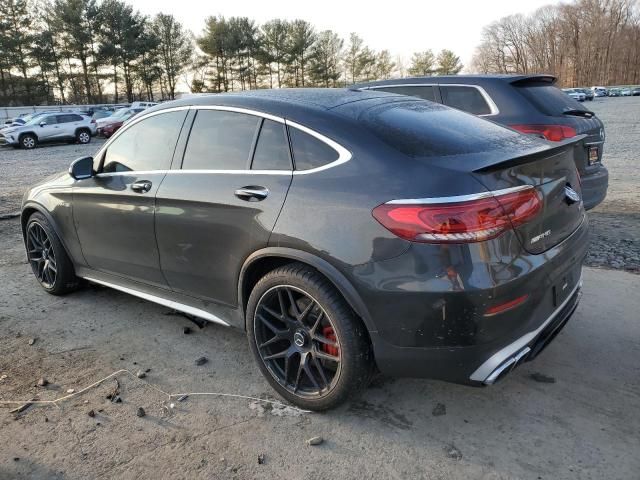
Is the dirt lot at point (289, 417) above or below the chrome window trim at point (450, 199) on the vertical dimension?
below

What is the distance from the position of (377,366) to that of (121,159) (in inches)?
98.5

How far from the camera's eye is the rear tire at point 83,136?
2517 centimetres

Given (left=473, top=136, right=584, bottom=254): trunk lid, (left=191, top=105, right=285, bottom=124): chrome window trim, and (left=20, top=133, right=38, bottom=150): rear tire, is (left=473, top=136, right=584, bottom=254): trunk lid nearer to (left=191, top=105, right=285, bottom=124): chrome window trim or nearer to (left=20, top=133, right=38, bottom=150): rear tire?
(left=191, top=105, right=285, bottom=124): chrome window trim

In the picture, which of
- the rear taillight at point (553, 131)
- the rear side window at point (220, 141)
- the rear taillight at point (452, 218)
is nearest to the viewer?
the rear taillight at point (452, 218)

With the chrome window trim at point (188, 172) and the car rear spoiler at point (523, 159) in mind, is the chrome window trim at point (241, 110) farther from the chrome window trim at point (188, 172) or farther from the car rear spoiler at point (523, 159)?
the car rear spoiler at point (523, 159)

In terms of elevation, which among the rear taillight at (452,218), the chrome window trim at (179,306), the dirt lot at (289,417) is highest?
the rear taillight at (452,218)

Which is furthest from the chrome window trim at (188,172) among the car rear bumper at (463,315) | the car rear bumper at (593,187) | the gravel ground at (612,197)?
the car rear bumper at (593,187)

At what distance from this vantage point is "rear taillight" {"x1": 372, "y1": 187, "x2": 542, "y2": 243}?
2293 mm

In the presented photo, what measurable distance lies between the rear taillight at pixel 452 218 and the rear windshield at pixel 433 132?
0.33 meters

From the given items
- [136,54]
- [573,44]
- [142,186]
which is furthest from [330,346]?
[573,44]

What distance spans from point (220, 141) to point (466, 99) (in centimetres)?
356

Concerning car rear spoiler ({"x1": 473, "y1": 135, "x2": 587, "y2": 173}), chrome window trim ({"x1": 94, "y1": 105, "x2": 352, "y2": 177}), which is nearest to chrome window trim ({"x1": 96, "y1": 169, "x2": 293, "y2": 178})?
chrome window trim ({"x1": 94, "y1": 105, "x2": 352, "y2": 177})

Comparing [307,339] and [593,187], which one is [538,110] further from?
[307,339]

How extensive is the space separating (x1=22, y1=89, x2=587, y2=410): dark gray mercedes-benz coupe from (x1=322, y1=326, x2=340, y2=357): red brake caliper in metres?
0.02
